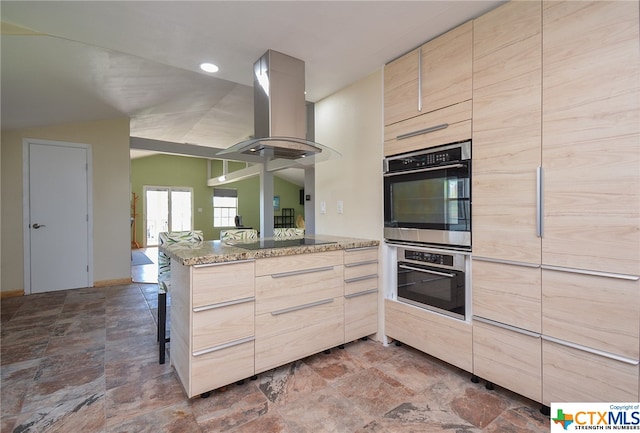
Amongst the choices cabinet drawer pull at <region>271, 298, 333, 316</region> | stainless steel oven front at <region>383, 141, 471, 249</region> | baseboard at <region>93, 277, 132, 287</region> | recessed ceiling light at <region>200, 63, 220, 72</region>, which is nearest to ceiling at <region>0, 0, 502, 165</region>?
recessed ceiling light at <region>200, 63, 220, 72</region>

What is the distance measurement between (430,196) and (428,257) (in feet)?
1.45

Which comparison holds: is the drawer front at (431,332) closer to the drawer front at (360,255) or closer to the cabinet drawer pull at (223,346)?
the drawer front at (360,255)

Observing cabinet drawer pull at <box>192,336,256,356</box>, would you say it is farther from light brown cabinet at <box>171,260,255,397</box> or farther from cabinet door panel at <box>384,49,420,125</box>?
cabinet door panel at <box>384,49,420,125</box>

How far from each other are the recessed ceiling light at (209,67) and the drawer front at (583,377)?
2952 millimetres

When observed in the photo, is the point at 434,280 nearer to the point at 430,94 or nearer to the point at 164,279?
the point at 430,94

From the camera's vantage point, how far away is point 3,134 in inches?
151

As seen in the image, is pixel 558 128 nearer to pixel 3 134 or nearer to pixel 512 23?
pixel 512 23

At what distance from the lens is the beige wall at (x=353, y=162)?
2.44 meters

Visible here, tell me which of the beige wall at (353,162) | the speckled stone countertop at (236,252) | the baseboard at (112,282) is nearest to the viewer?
the speckled stone countertop at (236,252)

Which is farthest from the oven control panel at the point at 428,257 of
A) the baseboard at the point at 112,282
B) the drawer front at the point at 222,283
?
the baseboard at the point at 112,282

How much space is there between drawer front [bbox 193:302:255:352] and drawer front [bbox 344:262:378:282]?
80cm

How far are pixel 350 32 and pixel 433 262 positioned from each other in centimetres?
168

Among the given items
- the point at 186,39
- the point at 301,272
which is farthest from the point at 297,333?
the point at 186,39

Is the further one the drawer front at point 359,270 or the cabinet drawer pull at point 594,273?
the drawer front at point 359,270
